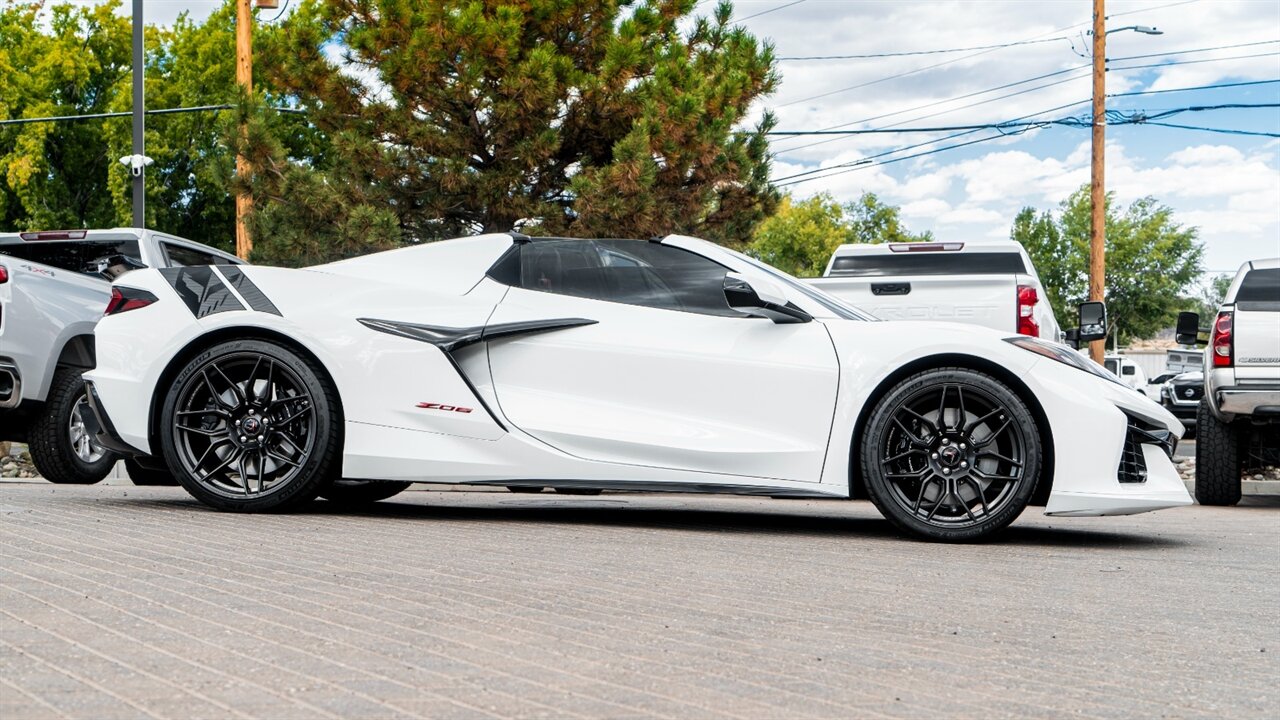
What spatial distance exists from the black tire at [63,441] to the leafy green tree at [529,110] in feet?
22.9

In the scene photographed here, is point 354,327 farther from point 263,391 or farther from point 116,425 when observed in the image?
point 116,425

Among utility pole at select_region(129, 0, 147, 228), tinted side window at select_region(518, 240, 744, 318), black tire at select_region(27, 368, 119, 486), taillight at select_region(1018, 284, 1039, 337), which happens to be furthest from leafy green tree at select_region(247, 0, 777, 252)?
tinted side window at select_region(518, 240, 744, 318)

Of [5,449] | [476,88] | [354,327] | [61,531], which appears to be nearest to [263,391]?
[354,327]

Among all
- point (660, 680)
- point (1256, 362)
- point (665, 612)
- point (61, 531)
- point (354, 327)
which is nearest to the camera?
point (660, 680)

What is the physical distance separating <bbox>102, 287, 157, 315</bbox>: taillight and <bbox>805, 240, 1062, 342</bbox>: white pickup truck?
553 centimetres

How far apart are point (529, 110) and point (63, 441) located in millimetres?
8437

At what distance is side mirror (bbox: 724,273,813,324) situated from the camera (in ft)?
19.0

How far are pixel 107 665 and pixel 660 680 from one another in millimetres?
1290

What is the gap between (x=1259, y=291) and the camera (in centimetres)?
995

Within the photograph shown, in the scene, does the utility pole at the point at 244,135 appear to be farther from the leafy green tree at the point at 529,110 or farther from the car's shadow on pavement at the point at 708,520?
the car's shadow on pavement at the point at 708,520

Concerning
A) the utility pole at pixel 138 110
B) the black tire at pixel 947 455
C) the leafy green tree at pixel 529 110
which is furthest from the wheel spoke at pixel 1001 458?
the utility pole at pixel 138 110

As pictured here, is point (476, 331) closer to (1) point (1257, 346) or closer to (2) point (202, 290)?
(2) point (202, 290)

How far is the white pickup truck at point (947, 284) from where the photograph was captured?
1027cm

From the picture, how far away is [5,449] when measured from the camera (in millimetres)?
14297
